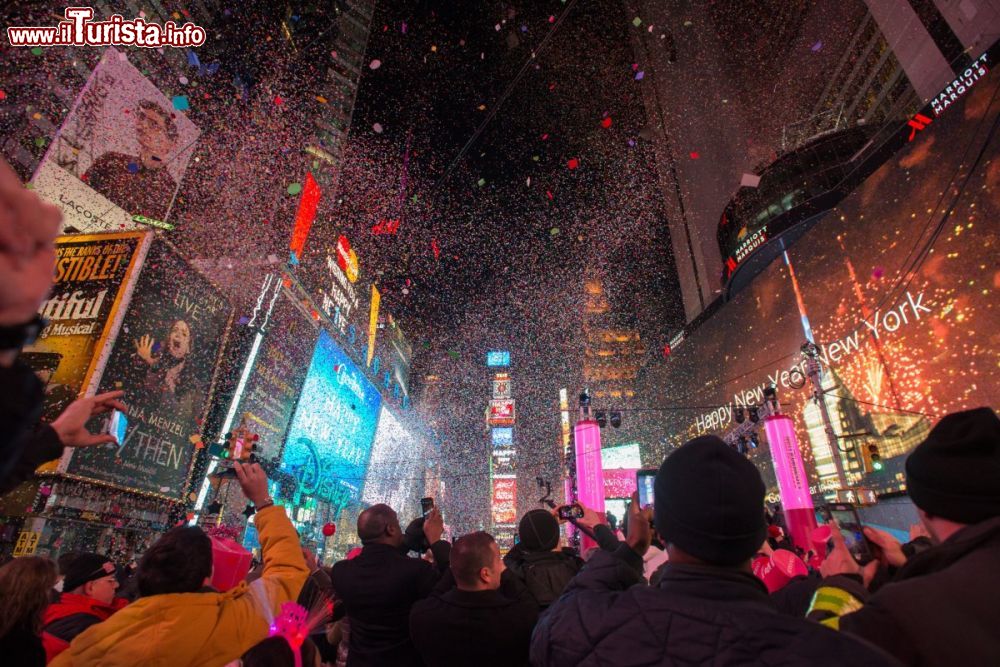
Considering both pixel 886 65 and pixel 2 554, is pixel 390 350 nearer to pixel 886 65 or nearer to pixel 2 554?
pixel 2 554

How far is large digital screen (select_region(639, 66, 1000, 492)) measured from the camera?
12828 millimetres

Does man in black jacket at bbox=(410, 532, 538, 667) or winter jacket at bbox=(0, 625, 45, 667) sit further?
man in black jacket at bbox=(410, 532, 538, 667)

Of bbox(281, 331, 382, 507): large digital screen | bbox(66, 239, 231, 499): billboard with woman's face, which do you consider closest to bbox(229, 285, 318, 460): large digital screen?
bbox(281, 331, 382, 507): large digital screen

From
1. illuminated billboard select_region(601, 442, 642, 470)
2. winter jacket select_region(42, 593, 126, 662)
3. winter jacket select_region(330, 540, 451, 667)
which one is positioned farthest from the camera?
illuminated billboard select_region(601, 442, 642, 470)

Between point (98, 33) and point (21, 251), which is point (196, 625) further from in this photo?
point (98, 33)

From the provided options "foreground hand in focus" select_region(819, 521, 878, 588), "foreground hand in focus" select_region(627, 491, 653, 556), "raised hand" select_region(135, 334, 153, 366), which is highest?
"raised hand" select_region(135, 334, 153, 366)

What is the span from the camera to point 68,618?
3125 mm

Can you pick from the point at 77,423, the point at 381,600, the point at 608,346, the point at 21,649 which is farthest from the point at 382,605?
the point at 608,346

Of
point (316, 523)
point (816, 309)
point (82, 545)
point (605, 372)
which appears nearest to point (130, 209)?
point (82, 545)

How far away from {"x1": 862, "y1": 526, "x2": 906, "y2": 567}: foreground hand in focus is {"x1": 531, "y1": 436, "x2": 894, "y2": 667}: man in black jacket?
3.82 feet

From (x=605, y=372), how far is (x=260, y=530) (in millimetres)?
59057

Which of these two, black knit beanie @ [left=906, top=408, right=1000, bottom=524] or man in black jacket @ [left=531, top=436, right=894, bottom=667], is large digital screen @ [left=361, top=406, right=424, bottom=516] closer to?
man in black jacket @ [left=531, top=436, right=894, bottom=667]

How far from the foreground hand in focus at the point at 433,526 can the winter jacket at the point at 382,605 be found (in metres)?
0.48

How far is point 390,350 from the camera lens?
1753 inches
